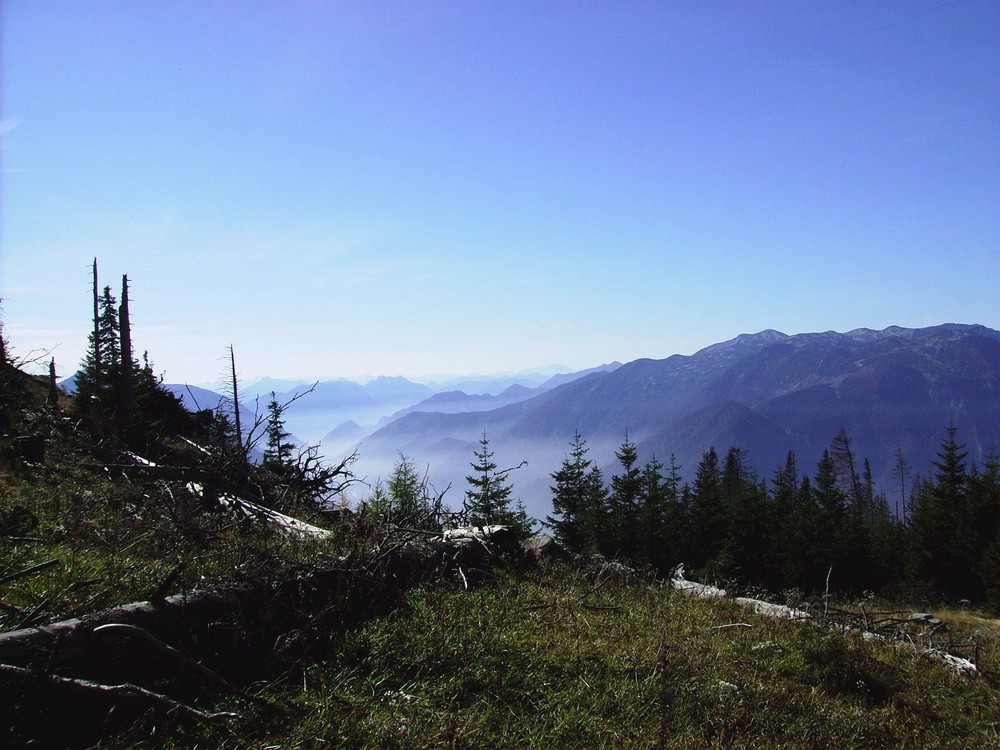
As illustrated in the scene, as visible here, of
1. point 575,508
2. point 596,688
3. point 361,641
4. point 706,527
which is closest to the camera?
point 596,688

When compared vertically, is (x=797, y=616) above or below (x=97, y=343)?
below

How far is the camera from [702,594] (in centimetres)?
1196

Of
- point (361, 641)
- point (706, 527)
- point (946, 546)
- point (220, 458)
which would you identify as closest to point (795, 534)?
point (706, 527)

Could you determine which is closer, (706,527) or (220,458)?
(220,458)

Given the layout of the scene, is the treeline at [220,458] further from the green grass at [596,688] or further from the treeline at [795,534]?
the treeline at [795,534]

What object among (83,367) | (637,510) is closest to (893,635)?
(637,510)

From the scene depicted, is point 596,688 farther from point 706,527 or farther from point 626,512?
point 706,527

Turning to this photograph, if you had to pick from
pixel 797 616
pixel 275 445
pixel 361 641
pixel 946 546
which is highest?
pixel 275 445

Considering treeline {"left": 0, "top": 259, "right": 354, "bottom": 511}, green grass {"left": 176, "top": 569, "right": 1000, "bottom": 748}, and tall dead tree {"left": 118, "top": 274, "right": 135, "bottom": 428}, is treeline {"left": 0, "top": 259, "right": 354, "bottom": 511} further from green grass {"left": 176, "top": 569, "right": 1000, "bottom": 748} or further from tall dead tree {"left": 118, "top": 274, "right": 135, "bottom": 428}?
green grass {"left": 176, "top": 569, "right": 1000, "bottom": 748}

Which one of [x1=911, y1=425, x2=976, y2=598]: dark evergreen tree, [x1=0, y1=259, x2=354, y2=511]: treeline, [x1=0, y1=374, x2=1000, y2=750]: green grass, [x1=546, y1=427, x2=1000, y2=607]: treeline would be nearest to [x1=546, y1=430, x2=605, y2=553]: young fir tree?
[x1=546, y1=427, x2=1000, y2=607]: treeline

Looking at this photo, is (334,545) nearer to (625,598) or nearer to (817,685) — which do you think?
(625,598)

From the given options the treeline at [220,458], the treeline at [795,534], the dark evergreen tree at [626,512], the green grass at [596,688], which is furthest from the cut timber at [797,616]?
the dark evergreen tree at [626,512]

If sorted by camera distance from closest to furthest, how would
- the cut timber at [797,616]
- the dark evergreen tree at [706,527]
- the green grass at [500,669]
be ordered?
the green grass at [500,669], the cut timber at [797,616], the dark evergreen tree at [706,527]

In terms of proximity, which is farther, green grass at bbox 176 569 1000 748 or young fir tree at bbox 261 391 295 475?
young fir tree at bbox 261 391 295 475
